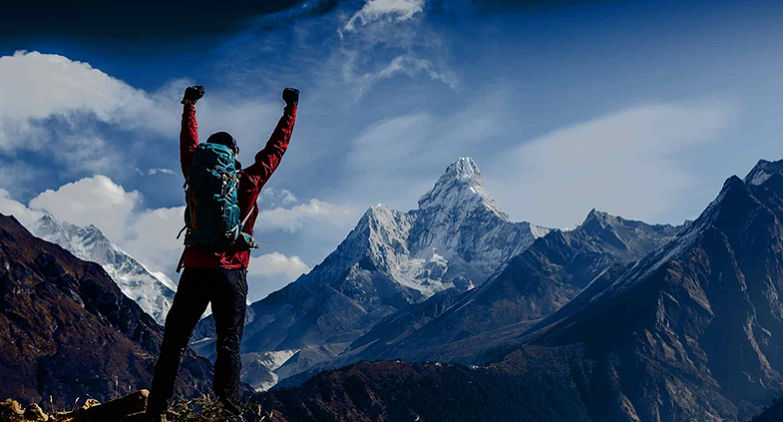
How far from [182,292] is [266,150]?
2.21m

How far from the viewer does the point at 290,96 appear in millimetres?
10273

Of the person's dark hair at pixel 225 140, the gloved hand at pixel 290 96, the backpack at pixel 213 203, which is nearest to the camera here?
the backpack at pixel 213 203

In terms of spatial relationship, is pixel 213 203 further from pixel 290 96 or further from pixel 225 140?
pixel 290 96

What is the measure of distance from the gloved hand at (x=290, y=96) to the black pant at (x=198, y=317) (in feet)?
8.43

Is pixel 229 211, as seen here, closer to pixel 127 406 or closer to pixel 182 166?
pixel 182 166

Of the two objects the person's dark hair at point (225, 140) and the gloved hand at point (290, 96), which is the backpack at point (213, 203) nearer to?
the person's dark hair at point (225, 140)

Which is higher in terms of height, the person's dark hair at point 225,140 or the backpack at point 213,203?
the person's dark hair at point 225,140

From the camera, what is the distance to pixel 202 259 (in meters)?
8.99

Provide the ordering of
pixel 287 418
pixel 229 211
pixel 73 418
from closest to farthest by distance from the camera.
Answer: pixel 229 211 → pixel 73 418 → pixel 287 418

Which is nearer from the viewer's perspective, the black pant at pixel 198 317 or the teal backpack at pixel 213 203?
the teal backpack at pixel 213 203

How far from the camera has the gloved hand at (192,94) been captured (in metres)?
10.1

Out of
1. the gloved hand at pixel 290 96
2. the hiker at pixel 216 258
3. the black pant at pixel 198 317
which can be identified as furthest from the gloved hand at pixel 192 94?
the black pant at pixel 198 317

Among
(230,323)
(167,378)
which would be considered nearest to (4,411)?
(167,378)

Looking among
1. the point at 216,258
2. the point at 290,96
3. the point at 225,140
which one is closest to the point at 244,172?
the point at 225,140
